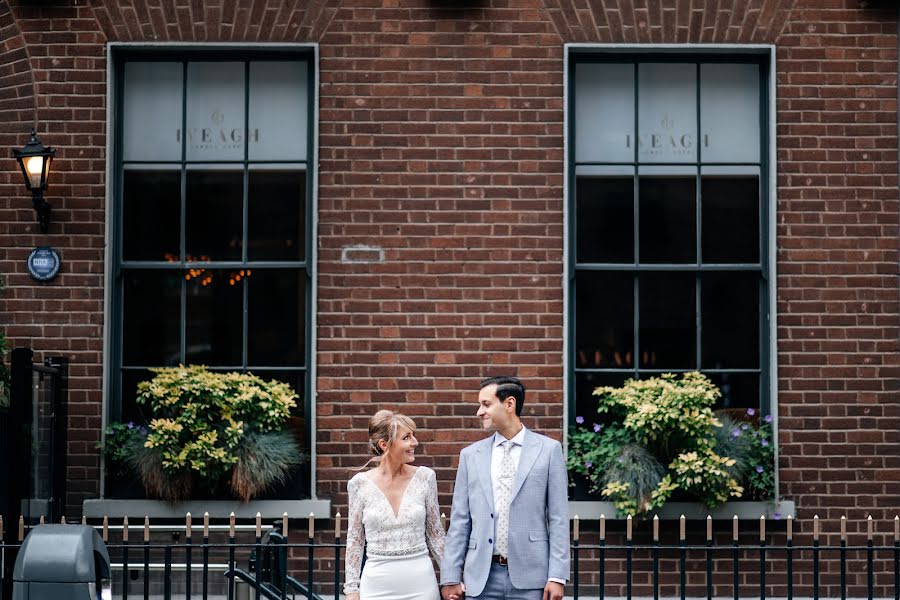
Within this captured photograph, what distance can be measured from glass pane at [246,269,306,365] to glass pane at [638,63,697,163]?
3.00m

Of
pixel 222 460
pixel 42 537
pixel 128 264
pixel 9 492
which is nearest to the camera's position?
pixel 42 537

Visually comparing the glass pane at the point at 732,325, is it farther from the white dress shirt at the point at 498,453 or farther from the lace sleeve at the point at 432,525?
the lace sleeve at the point at 432,525

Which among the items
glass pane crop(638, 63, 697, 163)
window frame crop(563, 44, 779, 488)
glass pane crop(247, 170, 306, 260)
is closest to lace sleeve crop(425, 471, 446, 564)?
window frame crop(563, 44, 779, 488)

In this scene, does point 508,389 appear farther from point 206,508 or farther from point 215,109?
point 215,109

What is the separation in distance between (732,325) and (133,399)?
477 centimetres

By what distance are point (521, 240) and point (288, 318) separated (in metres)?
1.95

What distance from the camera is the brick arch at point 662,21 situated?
9.70 m

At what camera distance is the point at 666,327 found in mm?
9812

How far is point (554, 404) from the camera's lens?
9539 millimetres

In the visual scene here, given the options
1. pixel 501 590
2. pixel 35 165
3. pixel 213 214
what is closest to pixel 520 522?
pixel 501 590

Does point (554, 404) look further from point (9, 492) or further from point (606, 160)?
point (9, 492)

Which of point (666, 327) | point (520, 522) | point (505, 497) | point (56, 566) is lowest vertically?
point (56, 566)

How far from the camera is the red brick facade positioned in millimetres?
9570

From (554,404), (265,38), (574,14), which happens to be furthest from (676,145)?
(265,38)
